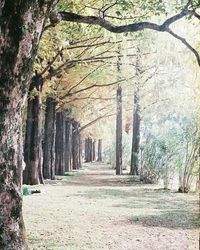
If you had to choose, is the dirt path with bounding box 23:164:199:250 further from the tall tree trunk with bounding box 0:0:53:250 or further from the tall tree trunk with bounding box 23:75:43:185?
the tall tree trunk with bounding box 23:75:43:185

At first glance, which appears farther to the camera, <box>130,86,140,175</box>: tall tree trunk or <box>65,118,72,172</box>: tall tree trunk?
<box>65,118,72,172</box>: tall tree trunk

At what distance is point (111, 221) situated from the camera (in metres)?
10.1

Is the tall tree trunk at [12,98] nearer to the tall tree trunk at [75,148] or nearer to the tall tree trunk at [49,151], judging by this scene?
the tall tree trunk at [49,151]

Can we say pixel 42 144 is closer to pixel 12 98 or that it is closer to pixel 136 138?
pixel 136 138

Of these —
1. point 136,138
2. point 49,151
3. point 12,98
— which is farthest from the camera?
point 136,138

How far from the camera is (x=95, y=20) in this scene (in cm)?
835

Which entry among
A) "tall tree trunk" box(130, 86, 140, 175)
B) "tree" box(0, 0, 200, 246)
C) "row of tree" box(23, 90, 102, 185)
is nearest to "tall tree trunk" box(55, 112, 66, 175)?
"row of tree" box(23, 90, 102, 185)

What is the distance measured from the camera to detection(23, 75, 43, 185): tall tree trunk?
754 inches

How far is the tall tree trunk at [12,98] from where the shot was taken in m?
5.45

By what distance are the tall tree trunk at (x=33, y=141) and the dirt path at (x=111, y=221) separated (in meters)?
3.52

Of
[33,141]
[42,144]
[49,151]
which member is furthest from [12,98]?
[42,144]

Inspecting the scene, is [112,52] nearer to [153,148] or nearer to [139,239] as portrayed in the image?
[153,148]

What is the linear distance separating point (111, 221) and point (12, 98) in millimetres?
5236

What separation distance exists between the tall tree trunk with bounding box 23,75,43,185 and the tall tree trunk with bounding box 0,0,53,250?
13332 millimetres
